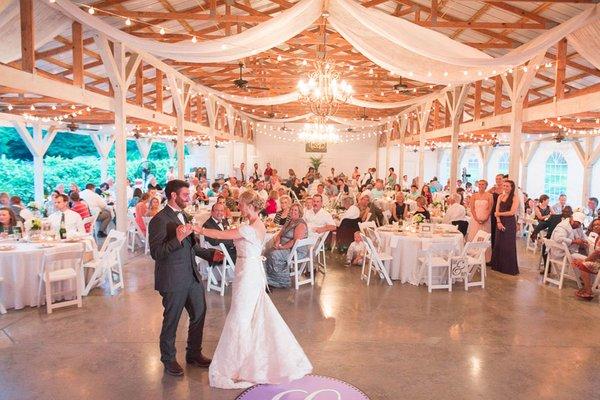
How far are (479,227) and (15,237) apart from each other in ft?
23.0

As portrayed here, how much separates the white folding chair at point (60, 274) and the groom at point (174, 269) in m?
2.15

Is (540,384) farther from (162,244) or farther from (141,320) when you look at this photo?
(141,320)

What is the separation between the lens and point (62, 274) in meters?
5.36

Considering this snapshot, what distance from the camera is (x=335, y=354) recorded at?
4.13m

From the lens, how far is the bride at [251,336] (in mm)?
3439

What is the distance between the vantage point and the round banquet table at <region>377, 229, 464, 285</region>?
6641 mm

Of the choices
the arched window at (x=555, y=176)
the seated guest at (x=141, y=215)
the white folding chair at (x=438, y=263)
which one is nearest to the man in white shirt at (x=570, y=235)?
the white folding chair at (x=438, y=263)

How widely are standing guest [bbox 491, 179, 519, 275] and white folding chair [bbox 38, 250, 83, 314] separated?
6.18m

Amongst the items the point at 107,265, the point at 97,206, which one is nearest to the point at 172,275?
the point at 107,265

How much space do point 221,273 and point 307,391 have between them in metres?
2.91

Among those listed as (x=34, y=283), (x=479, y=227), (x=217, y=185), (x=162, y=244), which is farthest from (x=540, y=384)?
(x=217, y=185)

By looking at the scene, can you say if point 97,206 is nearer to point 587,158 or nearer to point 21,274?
point 21,274

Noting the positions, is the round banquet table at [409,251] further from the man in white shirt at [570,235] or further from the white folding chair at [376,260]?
the man in white shirt at [570,235]

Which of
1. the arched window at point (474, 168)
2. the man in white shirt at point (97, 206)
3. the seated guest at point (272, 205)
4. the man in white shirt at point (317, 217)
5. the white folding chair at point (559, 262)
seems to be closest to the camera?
the white folding chair at point (559, 262)
